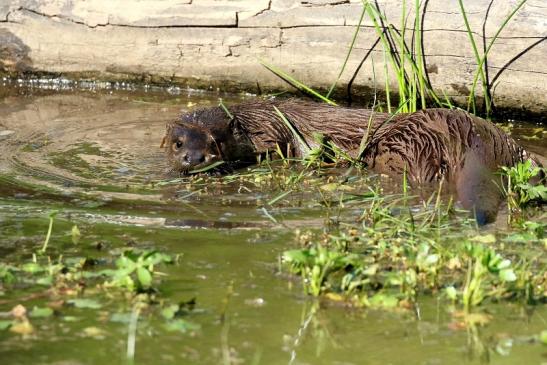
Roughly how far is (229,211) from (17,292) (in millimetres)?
1324

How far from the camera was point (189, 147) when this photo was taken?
531cm

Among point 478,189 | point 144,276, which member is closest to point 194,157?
point 478,189

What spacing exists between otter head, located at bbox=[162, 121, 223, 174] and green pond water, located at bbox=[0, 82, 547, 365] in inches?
5.6

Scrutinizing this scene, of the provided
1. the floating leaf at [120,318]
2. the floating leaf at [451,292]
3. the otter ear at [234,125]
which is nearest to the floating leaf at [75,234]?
the floating leaf at [120,318]

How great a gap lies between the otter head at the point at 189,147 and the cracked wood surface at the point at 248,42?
3.78 ft

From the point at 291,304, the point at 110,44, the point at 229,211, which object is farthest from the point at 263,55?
the point at 291,304

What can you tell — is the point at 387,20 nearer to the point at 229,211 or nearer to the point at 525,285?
the point at 229,211

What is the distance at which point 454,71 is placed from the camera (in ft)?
19.8

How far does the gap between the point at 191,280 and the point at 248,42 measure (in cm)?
323

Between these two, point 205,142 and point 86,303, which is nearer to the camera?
point 86,303

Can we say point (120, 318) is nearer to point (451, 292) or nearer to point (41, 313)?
point (41, 313)

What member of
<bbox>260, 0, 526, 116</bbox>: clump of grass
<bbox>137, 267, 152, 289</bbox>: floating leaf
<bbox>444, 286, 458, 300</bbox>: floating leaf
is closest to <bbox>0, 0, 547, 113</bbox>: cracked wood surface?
<bbox>260, 0, 526, 116</bbox>: clump of grass

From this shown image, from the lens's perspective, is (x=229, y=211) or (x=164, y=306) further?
(x=229, y=211)

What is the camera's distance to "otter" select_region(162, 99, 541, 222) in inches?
195
